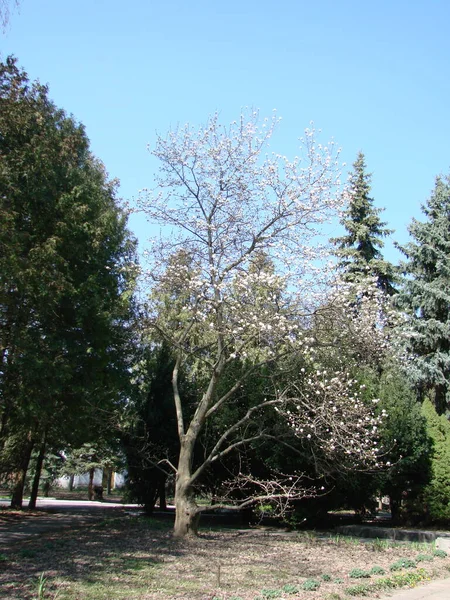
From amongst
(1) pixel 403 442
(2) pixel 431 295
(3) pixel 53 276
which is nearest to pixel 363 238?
(2) pixel 431 295

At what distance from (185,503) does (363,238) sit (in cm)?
1655

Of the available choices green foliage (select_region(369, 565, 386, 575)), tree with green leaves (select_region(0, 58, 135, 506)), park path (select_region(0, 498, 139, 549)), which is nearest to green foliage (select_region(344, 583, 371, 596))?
green foliage (select_region(369, 565, 386, 575))

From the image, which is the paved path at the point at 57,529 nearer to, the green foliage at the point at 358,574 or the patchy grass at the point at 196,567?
the patchy grass at the point at 196,567

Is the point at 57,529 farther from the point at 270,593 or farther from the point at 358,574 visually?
the point at 270,593

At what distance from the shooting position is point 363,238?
80.7 ft

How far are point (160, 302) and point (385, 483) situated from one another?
27.6 ft

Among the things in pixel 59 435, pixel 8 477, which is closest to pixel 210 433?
pixel 59 435

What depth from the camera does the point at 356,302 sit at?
12.3 meters

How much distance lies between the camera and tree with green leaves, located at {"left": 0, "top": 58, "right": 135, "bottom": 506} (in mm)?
11906

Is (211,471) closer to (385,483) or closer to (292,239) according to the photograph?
(385,483)

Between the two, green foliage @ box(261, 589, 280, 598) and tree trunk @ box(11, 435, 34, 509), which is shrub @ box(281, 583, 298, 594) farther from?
tree trunk @ box(11, 435, 34, 509)

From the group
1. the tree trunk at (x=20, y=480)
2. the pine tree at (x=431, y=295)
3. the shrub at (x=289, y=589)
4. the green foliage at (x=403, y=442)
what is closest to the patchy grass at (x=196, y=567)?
the shrub at (x=289, y=589)

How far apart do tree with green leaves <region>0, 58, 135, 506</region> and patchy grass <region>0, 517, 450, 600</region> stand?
132 inches

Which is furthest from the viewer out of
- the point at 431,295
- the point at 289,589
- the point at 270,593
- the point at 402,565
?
the point at 431,295
